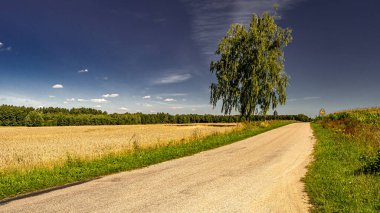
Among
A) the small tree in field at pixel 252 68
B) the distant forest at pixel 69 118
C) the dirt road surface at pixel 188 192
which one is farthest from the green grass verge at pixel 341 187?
the distant forest at pixel 69 118

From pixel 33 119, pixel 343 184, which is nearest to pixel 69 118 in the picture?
pixel 33 119

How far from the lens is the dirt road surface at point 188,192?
21.2 ft

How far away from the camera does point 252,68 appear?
41.2 meters

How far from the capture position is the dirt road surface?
6461 mm

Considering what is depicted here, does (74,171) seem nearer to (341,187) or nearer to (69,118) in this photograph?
(341,187)

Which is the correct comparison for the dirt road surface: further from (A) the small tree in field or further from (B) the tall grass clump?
(A) the small tree in field

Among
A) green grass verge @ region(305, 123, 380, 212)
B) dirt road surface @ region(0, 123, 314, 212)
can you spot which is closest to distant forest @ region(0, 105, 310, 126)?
green grass verge @ region(305, 123, 380, 212)

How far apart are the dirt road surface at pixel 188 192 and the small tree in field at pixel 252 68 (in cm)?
3052

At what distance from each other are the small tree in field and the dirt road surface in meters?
30.5

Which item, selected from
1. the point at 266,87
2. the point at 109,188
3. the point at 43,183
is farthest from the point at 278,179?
the point at 266,87

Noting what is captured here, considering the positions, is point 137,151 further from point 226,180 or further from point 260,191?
point 260,191

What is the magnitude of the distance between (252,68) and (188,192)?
118 ft

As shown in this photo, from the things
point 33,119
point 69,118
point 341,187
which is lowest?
point 341,187

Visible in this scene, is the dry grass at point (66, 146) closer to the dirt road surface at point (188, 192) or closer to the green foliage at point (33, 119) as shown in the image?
the dirt road surface at point (188, 192)
